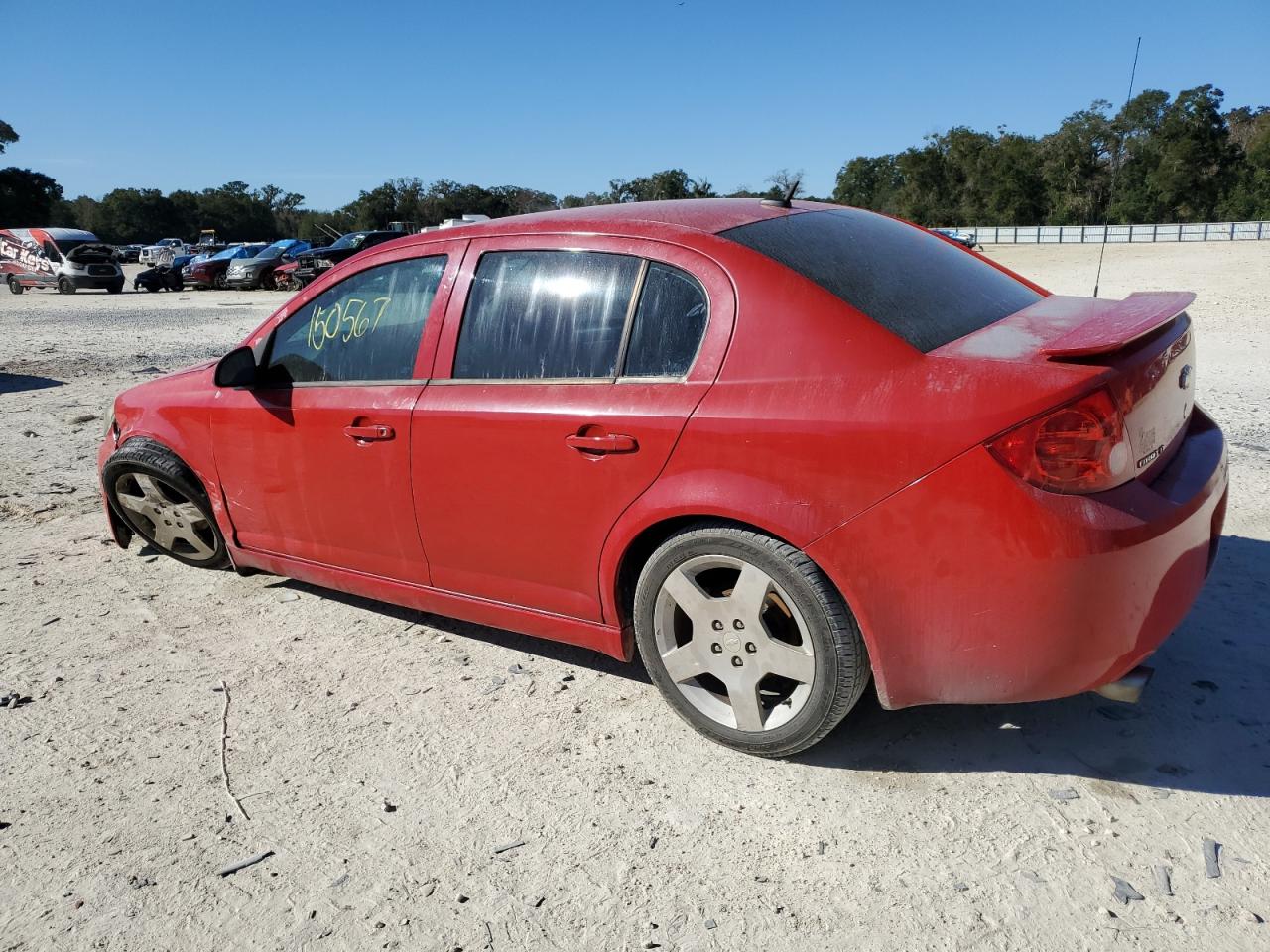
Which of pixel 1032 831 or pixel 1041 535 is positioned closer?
pixel 1041 535

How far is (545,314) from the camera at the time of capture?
3.22 m

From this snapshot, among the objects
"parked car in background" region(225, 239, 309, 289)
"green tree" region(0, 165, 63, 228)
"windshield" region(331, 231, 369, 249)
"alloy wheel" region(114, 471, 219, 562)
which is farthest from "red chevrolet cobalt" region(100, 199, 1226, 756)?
"green tree" region(0, 165, 63, 228)

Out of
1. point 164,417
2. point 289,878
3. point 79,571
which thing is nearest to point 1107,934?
point 289,878

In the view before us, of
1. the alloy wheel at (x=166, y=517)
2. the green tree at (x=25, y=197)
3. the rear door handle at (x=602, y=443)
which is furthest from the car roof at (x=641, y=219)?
the green tree at (x=25, y=197)

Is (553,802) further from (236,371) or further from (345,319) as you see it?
(236,371)

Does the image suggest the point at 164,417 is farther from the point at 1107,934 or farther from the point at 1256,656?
the point at 1256,656

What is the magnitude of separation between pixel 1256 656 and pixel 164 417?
461cm

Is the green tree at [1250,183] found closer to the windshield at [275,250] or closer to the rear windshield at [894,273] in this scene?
the windshield at [275,250]

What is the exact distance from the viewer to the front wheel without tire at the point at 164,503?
4418 millimetres

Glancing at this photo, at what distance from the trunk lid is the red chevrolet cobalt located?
1 centimetres

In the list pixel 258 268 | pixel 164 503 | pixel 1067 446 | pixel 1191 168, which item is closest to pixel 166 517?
pixel 164 503

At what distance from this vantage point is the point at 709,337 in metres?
2.84

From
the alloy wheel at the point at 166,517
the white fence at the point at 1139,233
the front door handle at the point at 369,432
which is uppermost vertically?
the front door handle at the point at 369,432

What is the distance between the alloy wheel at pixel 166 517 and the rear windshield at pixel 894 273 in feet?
9.96
